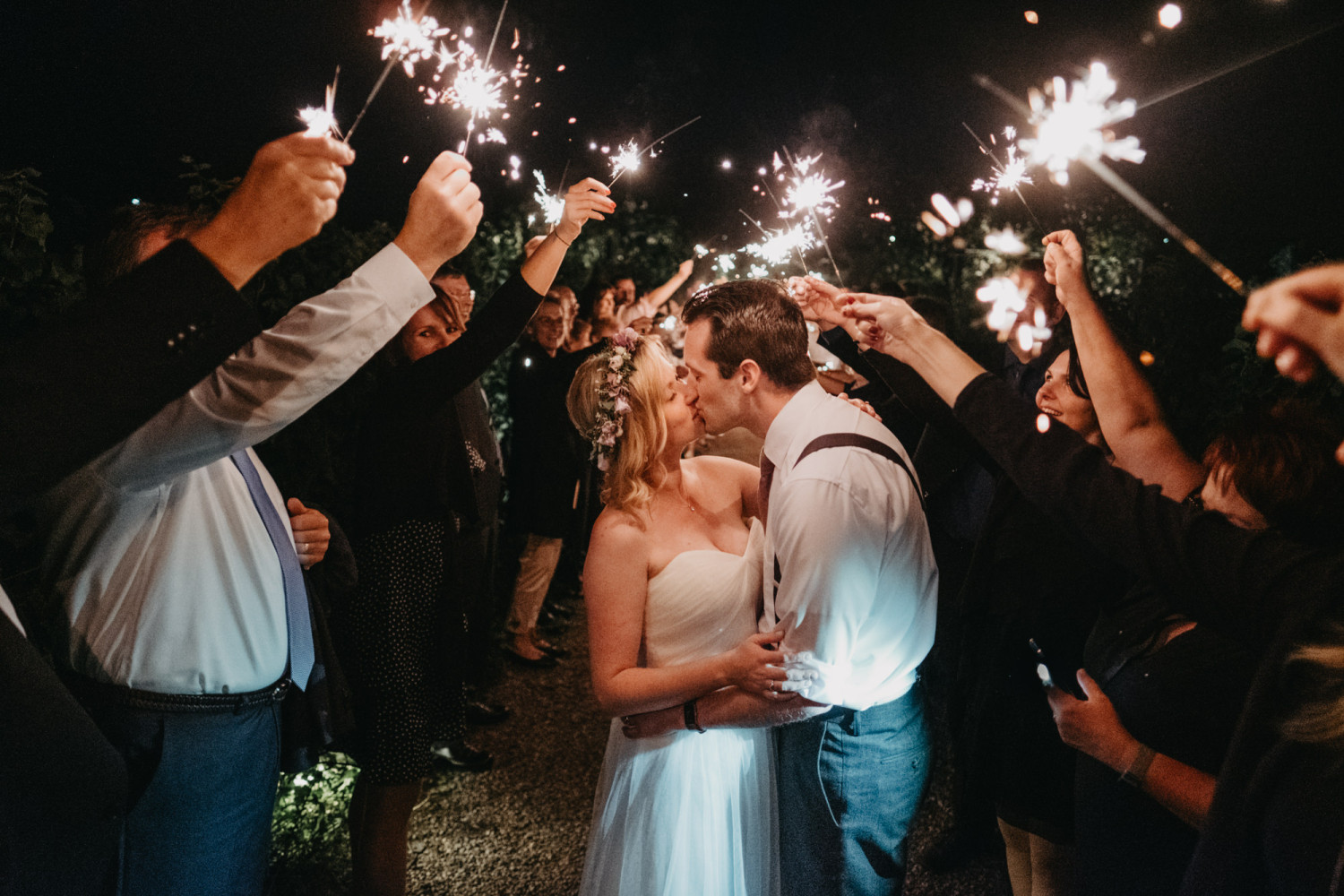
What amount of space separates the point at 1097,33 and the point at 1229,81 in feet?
4.05

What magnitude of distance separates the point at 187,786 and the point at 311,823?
6.71ft

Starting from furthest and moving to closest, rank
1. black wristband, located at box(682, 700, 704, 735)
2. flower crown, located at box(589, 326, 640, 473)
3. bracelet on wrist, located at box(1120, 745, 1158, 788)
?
flower crown, located at box(589, 326, 640, 473) < black wristband, located at box(682, 700, 704, 735) < bracelet on wrist, located at box(1120, 745, 1158, 788)

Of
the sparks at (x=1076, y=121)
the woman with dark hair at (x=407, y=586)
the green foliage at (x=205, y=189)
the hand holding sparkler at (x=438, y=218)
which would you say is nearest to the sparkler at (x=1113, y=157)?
the sparks at (x=1076, y=121)

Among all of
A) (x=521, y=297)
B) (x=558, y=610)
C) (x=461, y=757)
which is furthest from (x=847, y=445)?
(x=558, y=610)

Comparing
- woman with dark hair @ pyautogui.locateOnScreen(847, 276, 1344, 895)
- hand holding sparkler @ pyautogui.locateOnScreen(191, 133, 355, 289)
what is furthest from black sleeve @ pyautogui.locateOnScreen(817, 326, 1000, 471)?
hand holding sparkler @ pyautogui.locateOnScreen(191, 133, 355, 289)

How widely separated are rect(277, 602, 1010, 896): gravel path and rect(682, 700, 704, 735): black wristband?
1804mm

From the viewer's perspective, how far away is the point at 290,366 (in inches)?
46.6

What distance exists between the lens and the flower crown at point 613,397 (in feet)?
8.29

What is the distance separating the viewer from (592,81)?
7941mm

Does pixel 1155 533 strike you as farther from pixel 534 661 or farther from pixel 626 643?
pixel 534 661

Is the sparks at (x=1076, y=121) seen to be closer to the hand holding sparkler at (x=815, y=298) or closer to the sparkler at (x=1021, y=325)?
the hand holding sparkler at (x=815, y=298)

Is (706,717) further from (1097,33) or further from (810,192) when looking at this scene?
(1097,33)

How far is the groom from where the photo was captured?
1.81m

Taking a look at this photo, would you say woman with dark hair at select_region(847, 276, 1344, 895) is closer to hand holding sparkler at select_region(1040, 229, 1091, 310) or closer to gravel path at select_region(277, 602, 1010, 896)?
hand holding sparkler at select_region(1040, 229, 1091, 310)
